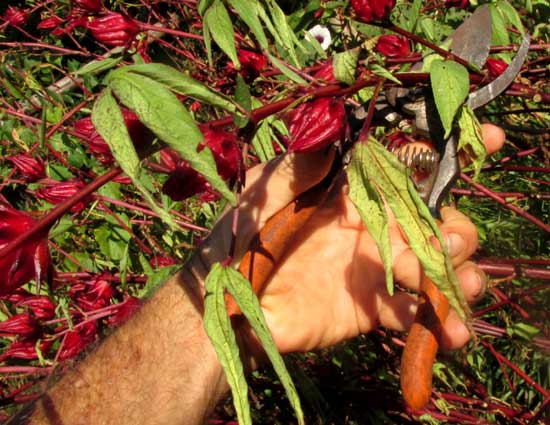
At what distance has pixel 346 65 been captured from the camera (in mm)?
677

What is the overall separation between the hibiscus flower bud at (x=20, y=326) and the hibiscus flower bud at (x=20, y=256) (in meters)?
0.76

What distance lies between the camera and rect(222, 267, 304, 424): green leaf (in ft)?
2.03

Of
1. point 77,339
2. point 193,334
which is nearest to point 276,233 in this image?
point 193,334

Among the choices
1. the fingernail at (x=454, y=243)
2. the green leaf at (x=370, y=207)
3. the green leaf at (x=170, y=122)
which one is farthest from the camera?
the fingernail at (x=454, y=243)

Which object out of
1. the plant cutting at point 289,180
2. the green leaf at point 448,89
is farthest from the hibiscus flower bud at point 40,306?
the green leaf at point 448,89

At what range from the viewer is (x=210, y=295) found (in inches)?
25.3

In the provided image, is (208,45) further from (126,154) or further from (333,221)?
(333,221)

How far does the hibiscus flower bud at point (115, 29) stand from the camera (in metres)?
1.30

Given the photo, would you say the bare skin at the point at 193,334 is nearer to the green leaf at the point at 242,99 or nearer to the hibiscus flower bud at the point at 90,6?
the green leaf at the point at 242,99

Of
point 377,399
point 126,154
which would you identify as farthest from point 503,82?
point 377,399

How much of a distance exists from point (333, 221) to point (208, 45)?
49 cm

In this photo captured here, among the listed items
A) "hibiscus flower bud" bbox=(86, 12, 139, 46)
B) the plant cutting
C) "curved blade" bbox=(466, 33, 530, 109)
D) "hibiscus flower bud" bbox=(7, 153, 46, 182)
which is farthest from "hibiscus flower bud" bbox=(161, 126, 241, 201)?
"hibiscus flower bud" bbox=(7, 153, 46, 182)

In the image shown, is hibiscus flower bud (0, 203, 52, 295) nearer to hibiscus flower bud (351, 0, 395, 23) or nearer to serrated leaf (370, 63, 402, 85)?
serrated leaf (370, 63, 402, 85)

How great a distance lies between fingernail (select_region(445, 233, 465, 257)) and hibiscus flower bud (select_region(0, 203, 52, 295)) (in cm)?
52
